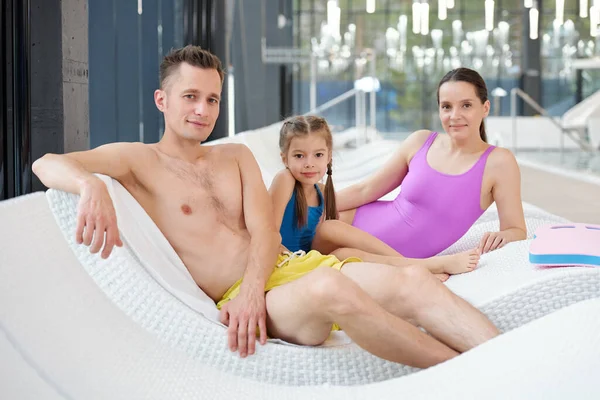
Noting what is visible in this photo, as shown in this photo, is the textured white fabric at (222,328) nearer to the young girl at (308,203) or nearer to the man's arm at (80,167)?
the man's arm at (80,167)

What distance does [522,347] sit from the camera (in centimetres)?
157

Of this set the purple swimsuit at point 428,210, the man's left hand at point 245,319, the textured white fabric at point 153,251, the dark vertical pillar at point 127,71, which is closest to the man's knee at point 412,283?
the man's left hand at point 245,319

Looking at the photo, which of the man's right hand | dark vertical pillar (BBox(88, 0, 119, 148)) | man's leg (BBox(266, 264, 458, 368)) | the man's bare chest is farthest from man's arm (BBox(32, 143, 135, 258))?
dark vertical pillar (BBox(88, 0, 119, 148))

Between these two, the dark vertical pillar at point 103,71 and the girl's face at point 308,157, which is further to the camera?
the dark vertical pillar at point 103,71

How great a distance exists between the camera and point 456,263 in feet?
8.69

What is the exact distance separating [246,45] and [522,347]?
35.6 ft

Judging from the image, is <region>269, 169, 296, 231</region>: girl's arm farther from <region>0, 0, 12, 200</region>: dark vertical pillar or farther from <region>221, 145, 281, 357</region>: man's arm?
<region>0, 0, 12, 200</region>: dark vertical pillar

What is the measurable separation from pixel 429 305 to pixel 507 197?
1153 millimetres

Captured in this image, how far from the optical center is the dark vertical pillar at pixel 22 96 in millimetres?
2559

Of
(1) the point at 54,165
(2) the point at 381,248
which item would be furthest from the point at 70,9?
(2) the point at 381,248

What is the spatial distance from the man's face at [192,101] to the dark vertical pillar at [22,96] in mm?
554

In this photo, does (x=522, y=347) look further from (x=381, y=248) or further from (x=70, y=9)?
(x=70, y=9)

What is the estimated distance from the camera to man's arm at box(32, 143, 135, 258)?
1.82 metres

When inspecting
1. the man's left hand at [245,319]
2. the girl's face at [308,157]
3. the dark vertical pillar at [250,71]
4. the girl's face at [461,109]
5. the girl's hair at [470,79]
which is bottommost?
Answer: the man's left hand at [245,319]
